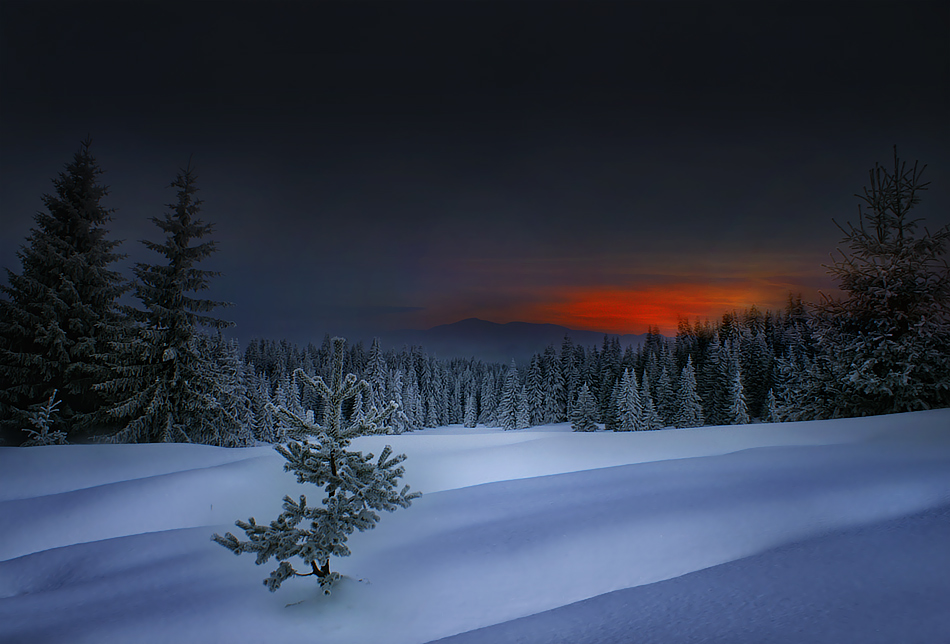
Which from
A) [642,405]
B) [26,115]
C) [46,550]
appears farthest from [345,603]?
[642,405]

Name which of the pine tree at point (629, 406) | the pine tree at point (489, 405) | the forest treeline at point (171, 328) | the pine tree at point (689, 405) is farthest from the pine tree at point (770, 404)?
the pine tree at point (489, 405)

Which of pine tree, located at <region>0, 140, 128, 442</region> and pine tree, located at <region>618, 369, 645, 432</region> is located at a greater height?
pine tree, located at <region>0, 140, 128, 442</region>

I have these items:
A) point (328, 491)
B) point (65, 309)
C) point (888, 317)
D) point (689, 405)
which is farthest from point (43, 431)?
point (689, 405)

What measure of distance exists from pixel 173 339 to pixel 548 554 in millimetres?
17398

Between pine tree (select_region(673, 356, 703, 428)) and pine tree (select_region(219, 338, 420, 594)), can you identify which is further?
pine tree (select_region(673, 356, 703, 428))

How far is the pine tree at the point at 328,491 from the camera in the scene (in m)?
5.06

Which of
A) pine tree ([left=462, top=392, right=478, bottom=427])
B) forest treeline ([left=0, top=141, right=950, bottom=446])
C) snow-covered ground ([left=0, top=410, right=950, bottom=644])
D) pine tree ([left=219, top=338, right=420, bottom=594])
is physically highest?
forest treeline ([left=0, top=141, right=950, bottom=446])

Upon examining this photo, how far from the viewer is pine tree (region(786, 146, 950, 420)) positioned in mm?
14875

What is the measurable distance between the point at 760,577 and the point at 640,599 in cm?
108

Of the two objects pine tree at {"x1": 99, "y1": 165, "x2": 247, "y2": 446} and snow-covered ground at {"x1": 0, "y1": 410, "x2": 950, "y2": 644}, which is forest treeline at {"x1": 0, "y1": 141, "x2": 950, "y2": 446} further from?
snow-covered ground at {"x1": 0, "y1": 410, "x2": 950, "y2": 644}

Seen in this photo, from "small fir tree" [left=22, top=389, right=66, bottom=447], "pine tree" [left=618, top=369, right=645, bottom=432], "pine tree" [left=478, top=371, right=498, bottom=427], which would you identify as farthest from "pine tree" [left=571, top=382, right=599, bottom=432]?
"small fir tree" [left=22, top=389, right=66, bottom=447]

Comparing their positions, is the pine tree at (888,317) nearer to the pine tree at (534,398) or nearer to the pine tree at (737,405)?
the pine tree at (737,405)

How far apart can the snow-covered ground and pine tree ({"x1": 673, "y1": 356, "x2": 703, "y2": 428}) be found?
103 feet

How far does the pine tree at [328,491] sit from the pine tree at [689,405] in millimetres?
40254
